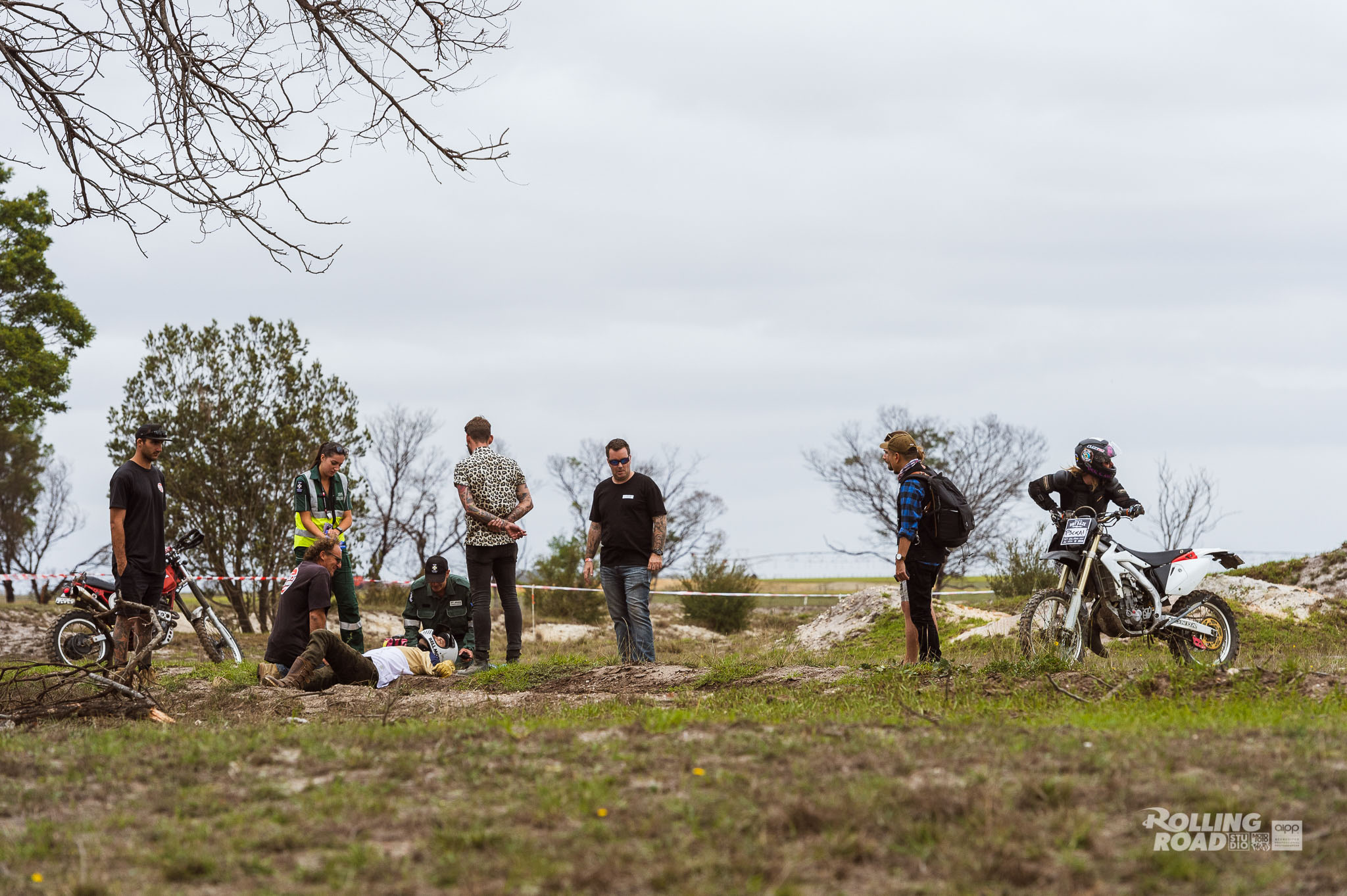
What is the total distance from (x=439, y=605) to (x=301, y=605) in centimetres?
182

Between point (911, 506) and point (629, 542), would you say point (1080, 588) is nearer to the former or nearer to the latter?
point (911, 506)

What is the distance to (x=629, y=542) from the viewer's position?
952cm

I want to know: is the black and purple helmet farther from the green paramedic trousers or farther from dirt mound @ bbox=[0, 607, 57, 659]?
dirt mound @ bbox=[0, 607, 57, 659]

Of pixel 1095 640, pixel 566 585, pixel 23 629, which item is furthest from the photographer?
pixel 566 585

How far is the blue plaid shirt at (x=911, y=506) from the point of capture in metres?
8.33

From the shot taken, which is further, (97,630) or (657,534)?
(97,630)

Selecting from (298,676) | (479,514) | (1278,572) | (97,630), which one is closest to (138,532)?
(298,676)

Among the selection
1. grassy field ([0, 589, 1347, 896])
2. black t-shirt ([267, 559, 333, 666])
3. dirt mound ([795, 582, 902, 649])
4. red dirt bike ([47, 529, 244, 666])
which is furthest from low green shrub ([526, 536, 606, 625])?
grassy field ([0, 589, 1347, 896])

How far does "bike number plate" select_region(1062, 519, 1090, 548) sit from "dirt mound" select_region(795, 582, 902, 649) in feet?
21.5

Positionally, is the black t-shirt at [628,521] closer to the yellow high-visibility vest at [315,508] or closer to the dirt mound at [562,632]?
the yellow high-visibility vest at [315,508]

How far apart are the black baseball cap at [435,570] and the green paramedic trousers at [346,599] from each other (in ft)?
2.37

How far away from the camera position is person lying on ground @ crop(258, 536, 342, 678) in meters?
8.70

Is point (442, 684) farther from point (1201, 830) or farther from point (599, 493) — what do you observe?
point (1201, 830)

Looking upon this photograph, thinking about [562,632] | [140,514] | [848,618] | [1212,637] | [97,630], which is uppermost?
[140,514]
